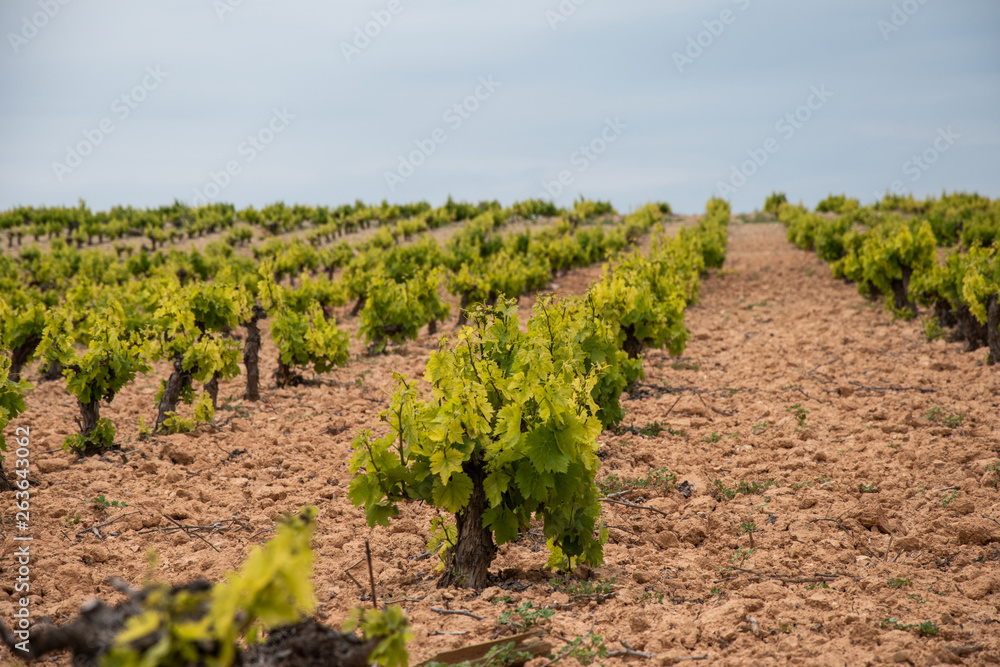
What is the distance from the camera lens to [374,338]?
1405 centimetres

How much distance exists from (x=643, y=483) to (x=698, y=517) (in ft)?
2.85

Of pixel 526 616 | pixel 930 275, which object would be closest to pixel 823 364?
pixel 930 275

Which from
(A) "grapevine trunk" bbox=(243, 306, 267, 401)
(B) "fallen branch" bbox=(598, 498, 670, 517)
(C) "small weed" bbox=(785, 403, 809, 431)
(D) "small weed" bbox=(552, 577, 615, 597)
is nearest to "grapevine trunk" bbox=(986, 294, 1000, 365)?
(C) "small weed" bbox=(785, 403, 809, 431)

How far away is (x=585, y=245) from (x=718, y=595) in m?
24.9

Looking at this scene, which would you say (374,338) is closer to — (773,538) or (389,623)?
(773,538)

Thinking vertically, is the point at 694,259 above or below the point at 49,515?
above

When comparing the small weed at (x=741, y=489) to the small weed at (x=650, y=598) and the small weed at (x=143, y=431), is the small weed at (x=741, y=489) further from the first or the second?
the small weed at (x=143, y=431)

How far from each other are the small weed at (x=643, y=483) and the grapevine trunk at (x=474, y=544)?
2032 millimetres

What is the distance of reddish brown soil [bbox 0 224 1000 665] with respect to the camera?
4.05m

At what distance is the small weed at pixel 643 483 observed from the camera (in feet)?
21.4

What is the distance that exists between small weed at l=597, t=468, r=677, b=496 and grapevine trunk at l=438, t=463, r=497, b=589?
6.67 feet

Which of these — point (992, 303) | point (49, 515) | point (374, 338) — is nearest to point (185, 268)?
point (374, 338)

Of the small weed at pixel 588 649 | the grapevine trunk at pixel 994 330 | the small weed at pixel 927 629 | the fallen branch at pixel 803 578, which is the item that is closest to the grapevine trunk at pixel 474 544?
the small weed at pixel 588 649

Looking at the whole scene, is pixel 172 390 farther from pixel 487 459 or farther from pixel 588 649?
pixel 588 649
